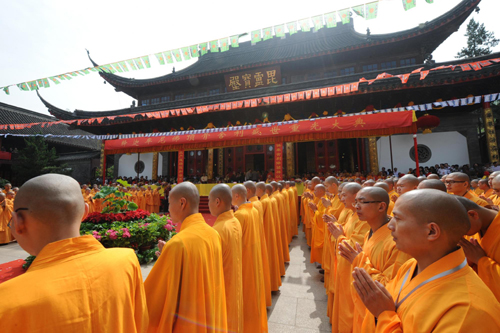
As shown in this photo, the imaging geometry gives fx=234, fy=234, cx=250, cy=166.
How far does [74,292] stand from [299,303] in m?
3.31

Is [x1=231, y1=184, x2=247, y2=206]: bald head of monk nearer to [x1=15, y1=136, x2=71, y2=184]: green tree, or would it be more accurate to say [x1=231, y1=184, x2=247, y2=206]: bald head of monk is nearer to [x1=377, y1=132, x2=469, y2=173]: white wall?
[x1=377, y1=132, x2=469, y2=173]: white wall

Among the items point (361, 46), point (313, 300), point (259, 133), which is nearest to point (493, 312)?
point (313, 300)

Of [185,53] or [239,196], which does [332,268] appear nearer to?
[239,196]

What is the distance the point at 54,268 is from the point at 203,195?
36.2 feet

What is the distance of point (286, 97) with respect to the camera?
10883 mm

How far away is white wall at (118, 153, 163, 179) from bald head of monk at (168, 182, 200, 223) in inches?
617

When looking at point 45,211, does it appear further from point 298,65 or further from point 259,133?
point 298,65

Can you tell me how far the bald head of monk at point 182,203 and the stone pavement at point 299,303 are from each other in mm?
2045

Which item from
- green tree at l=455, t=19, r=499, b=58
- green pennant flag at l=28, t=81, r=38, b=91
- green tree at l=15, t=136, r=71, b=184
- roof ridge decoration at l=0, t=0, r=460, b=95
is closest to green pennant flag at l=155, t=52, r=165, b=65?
roof ridge decoration at l=0, t=0, r=460, b=95

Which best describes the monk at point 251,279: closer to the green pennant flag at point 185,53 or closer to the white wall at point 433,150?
the green pennant flag at point 185,53

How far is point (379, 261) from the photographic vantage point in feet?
5.90

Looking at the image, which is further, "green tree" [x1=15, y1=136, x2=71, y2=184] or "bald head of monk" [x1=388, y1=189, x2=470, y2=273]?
"green tree" [x1=15, y1=136, x2=71, y2=184]

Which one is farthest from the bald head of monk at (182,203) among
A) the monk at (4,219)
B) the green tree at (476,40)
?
the green tree at (476,40)

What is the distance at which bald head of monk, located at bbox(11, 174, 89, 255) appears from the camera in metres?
0.96
